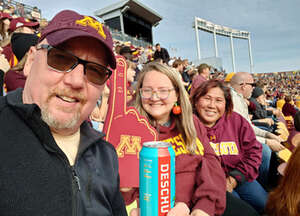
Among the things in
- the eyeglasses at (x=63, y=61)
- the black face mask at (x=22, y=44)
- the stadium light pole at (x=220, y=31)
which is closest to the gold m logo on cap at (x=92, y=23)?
the eyeglasses at (x=63, y=61)

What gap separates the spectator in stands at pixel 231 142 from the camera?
2.45m

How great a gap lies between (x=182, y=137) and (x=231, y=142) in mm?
1007

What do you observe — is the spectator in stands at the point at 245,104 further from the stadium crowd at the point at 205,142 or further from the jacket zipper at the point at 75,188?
the jacket zipper at the point at 75,188

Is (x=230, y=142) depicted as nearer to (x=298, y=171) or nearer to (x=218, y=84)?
(x=218, y=84)

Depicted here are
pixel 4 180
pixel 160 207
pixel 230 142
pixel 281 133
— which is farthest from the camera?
pixel 281 133

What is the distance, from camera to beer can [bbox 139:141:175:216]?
0.96 m

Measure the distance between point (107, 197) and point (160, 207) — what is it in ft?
1.08

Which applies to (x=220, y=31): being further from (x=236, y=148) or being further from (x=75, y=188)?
(x=75, y=188)

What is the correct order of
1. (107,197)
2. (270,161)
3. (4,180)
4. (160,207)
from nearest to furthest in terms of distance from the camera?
(4,180)
(160,207)
(107,197)
(270,161)

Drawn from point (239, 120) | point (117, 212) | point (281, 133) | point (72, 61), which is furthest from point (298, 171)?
point (281, 133)

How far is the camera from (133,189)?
1494 millimetres

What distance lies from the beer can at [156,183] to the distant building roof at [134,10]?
27.1 meters

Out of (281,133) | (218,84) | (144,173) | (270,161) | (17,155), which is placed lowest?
(270,161)

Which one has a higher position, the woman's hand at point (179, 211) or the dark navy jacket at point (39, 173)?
the dark navy jacket at point (39, 173)
